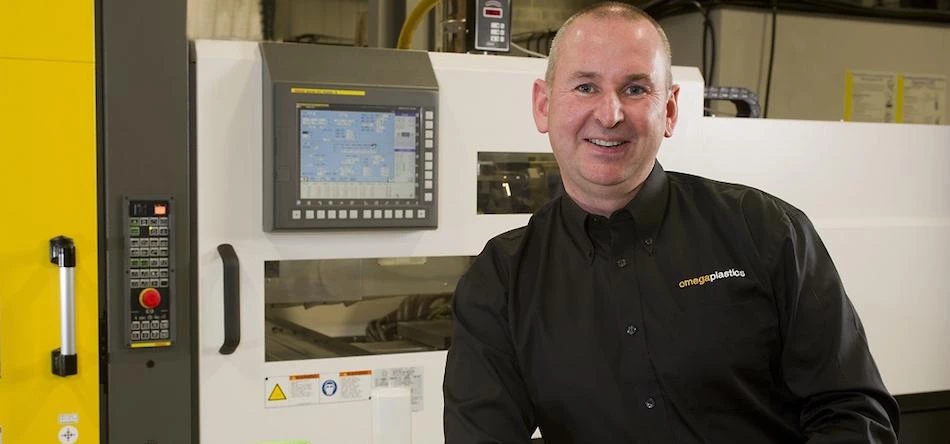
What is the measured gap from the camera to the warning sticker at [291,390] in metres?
2.21

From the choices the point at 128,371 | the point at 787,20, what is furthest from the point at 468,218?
the point at 787,20

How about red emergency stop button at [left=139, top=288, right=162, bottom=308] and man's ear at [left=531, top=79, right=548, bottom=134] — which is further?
red emergency stop button at [left=139, top=288, right=162, bottom=308]

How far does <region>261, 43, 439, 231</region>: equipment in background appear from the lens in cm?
215

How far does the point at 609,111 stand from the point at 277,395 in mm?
1079

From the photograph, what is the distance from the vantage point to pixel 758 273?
1551 mm

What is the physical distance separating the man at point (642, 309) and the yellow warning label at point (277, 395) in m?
0.69

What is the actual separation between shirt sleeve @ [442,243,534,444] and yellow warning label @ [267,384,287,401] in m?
0.68

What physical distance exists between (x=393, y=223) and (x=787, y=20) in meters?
2.84

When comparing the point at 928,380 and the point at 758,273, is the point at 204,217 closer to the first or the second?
the point at 758,273

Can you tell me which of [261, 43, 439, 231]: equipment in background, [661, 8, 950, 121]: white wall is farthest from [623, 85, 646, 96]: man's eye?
[661, 8, 950, 121]: white wall

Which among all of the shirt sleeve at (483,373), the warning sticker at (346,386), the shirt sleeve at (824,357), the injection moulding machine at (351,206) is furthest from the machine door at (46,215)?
the shirt sleeve at (824,357)

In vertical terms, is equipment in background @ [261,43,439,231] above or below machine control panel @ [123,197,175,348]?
above

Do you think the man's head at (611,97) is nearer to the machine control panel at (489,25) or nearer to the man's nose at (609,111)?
the man's nose at (609,111)

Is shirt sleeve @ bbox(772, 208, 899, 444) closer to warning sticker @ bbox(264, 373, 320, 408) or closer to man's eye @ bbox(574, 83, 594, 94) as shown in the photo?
man's eye @ bbox(574, 83, 594, 94)
